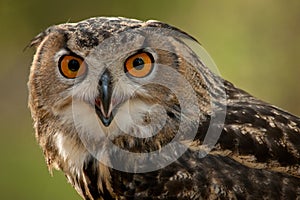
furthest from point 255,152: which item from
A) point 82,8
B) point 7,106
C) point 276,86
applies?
point 7,106

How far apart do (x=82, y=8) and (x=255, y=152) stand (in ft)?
17.5

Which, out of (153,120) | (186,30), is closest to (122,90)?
(153,120)

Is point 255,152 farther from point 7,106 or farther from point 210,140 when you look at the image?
point 7,106

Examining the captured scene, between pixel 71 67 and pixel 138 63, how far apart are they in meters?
0.29

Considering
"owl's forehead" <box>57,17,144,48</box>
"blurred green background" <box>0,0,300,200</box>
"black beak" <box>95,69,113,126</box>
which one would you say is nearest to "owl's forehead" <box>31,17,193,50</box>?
"owl's forehead" <box>57,17,144,48</box>

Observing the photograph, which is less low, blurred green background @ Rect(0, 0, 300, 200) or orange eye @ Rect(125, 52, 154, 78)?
orange eye @ Rect(125, 52, 154, 78)

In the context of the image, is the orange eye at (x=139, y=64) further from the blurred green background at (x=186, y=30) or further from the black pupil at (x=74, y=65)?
the blurred green background at (x=186, y=30)

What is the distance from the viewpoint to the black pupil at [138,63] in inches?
123

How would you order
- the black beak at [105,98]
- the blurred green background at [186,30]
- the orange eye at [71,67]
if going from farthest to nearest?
1. the blurred green background at [186,30]
2. the orange eye at [71,67]
3. the black beak at [105,98]

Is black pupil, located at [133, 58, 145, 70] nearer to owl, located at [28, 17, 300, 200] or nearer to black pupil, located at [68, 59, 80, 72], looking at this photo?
owl, located at [28, 17, 300, 200]

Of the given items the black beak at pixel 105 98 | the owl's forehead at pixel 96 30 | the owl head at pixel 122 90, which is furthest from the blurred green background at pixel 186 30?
the black beak at pixel 105 98

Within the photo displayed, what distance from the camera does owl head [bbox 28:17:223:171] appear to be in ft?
10.3

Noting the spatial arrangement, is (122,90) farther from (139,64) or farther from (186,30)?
(186,30)

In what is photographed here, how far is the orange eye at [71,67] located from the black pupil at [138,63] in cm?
21
